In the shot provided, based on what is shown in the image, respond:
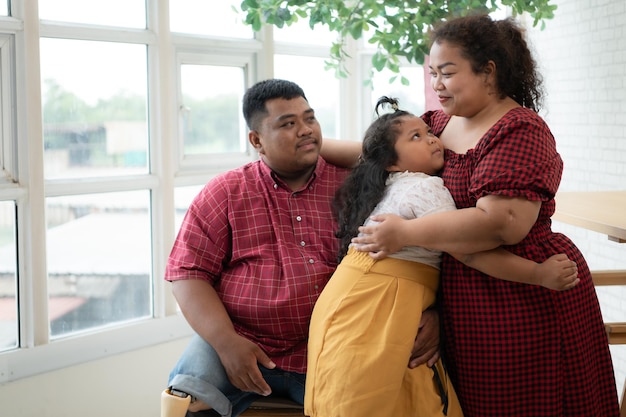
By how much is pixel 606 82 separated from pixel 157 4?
7.55 ft

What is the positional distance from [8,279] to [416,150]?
6.27ft

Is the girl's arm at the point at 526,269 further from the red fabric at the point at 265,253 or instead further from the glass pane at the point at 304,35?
the glass pane at the point at 304,35

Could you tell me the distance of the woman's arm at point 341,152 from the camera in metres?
2.38

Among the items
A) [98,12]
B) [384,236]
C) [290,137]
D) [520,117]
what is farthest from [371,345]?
A: [98,12]

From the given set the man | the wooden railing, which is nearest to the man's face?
the man

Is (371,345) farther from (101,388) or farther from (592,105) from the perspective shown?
(592,105)

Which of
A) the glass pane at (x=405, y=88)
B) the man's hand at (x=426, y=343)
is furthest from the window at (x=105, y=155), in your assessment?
the man's hand at (x=426, y=343)

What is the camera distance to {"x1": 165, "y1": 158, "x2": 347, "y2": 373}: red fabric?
7.13ft

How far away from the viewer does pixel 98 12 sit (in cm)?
335

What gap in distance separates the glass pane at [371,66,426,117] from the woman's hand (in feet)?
8.80

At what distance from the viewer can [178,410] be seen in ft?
6.84

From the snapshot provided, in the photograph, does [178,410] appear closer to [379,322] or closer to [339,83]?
[379,322]

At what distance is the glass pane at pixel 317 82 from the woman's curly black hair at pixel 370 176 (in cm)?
217

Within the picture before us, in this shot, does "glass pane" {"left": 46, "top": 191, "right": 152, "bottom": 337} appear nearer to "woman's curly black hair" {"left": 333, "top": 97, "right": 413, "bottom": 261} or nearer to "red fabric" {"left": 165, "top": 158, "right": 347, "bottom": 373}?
"red fabric" {"left": 165, "top": 158, "right": 347, "bottom": 373}
